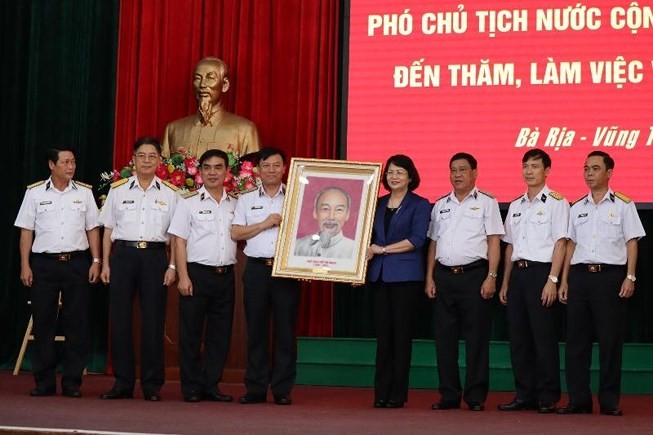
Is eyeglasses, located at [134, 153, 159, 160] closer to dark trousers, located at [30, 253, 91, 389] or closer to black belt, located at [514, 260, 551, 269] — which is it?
dark trousers, located at [30, 253, 91, 389]

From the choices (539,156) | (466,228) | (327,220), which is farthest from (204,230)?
(539,156)

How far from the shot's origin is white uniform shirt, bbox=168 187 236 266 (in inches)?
215

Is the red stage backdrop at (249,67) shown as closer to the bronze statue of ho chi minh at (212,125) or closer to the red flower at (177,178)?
the bronze statue of ho chi minh at (212,125)

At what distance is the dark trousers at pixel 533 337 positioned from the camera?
527 centimetres

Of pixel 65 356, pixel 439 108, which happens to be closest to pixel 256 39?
pixel 439 108

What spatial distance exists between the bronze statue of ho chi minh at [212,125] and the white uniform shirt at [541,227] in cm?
227

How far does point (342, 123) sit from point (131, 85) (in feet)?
5.52

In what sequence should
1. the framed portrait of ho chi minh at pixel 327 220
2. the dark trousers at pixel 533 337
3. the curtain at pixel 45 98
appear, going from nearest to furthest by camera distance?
the dark trousers at pixel 533 337 < the framed portrait of ho chi minh at pixel 327 220 < the curtain at pixel 45 98

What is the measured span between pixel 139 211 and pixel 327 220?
0.94m

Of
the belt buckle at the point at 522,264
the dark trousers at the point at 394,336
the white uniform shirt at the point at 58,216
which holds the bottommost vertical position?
the dark trousers at the point at 394,336

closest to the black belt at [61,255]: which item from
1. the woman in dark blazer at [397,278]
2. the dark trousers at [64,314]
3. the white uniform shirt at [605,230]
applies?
the dark trousers at [64,314]

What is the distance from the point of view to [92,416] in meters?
4.58

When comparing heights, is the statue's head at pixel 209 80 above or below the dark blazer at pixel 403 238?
above

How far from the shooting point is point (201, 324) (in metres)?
5.55
